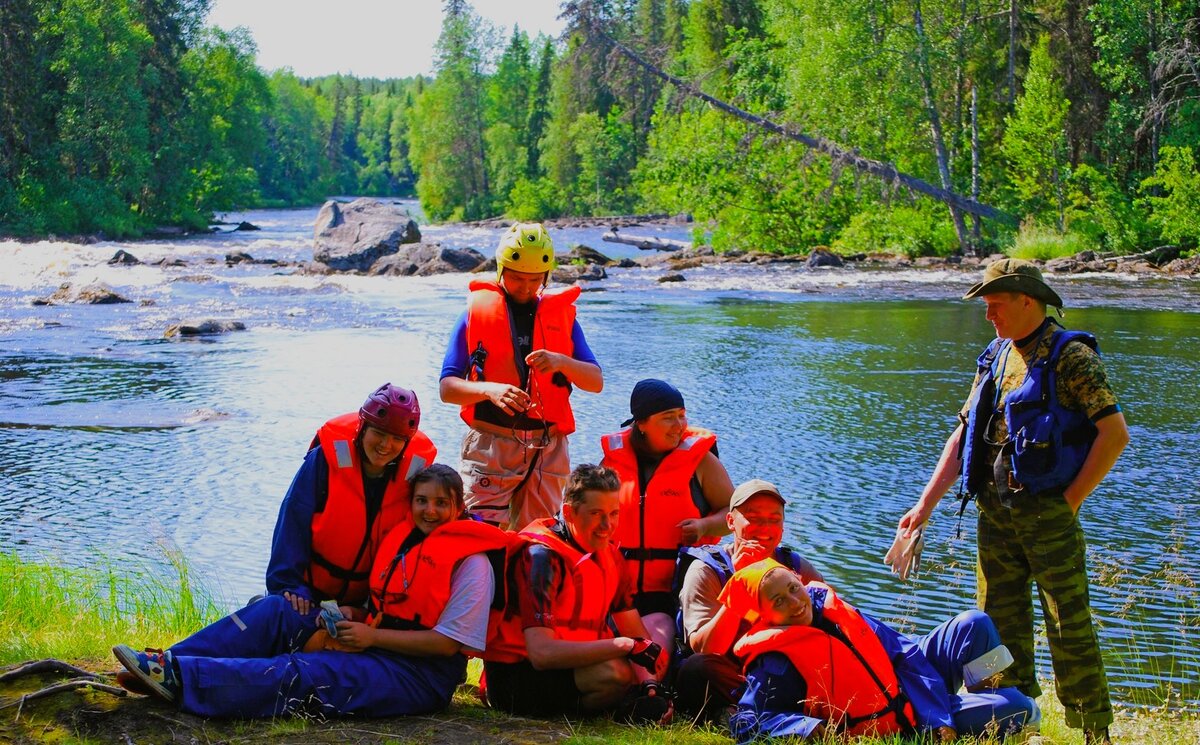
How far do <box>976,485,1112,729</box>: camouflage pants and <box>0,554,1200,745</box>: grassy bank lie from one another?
208mm

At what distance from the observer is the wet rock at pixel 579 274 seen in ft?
A: 97.5

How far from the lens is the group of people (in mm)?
4418

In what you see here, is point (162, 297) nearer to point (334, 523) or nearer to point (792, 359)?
point (792, 359)

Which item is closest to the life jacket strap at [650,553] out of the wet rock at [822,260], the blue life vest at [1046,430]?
the blue life vest at [1046,430]

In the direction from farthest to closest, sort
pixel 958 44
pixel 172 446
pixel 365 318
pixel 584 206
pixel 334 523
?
1. pixel 584 206
2. pixel 958 44
3. pixel 365 318
4. pixel 172 446
5. pixel 334 523

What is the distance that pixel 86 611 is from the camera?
245 inches

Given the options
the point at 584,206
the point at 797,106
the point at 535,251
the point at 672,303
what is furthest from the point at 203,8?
the point at 535,251

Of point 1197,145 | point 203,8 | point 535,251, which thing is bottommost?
point 535,251

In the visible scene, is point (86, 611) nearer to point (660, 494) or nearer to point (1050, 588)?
point (660, 494)

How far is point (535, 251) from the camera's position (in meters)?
5.57

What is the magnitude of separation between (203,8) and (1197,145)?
148ft

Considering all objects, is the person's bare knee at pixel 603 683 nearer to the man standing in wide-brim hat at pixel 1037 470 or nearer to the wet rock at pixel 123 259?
the man standing in wide-brim hat at pixel 1037 470

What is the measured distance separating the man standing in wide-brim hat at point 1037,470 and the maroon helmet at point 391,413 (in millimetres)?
1997

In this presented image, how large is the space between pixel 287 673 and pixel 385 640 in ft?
1.24
